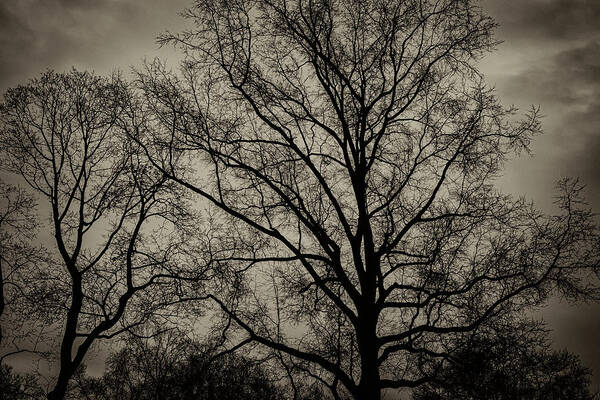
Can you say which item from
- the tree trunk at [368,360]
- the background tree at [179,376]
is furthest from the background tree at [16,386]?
the tree trunk at [368,360]

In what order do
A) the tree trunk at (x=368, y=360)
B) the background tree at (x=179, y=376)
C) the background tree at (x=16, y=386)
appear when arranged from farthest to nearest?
the background tree at (x=16, y=386), the background tree at (x=179, y=376), the tree trunk at (x=368, y=360)

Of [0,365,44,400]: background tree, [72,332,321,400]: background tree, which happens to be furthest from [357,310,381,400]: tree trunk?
[0,365,44,400]: background tree

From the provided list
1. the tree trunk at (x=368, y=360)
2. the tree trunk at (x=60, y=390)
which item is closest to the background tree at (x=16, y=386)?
the tree trunk at (x=60, y=390)

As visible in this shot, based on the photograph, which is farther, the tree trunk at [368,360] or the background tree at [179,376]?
the background tree at [179,376]

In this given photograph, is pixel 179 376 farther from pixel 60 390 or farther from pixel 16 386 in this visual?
pixel 16 386

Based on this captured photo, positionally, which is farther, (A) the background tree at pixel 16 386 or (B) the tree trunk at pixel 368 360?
(A) the background tree at pixel 16 386

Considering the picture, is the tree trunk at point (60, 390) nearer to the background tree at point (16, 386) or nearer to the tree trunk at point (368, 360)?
the tree trunk at point (368, 360)

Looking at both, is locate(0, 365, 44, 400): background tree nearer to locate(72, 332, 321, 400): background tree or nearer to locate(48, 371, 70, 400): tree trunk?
locate(72, 332, 321, 400): background tree

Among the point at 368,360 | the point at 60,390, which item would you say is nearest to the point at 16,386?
the point at 60,390

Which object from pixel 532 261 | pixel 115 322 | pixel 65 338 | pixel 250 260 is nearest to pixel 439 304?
pixel 532 261

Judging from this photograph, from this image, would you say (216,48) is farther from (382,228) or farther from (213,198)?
(382,228)

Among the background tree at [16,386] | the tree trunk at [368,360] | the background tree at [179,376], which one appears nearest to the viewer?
the tree trunk at [368,360]

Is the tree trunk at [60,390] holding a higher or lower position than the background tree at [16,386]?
lower

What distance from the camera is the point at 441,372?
11.0 m
